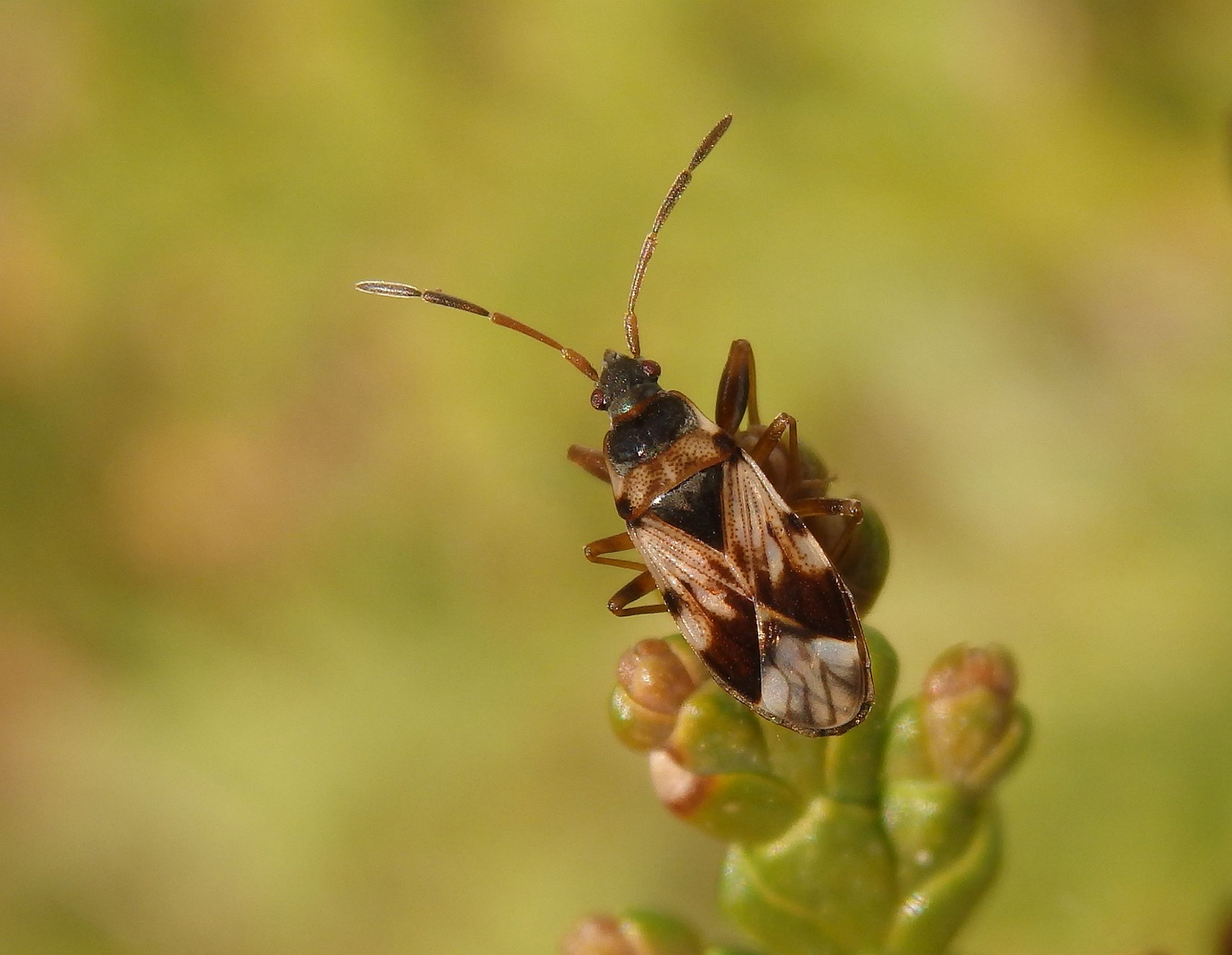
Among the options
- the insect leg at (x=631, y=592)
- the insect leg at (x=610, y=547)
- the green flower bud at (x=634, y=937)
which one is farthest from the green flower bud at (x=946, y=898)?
the insect leg at (x=610, y=547)

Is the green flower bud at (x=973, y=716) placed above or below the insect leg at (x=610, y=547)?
below

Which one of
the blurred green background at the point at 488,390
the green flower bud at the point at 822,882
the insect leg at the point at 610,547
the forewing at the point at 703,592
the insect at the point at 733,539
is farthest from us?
the blurred green background at the point at 488,390

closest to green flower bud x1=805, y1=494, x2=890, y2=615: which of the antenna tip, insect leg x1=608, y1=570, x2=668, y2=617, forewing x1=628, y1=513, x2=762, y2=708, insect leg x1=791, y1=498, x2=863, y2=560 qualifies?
insect leg x1=791, y1=498, x2=863, y2=560

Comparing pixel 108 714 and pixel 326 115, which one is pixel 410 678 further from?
pixel 326 115

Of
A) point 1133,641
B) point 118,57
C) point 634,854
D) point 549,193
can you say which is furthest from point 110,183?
point 1133,641

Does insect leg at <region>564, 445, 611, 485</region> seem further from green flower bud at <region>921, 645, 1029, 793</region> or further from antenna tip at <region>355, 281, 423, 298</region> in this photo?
green flower bud at <region>921, 645, 1029, 793</region>

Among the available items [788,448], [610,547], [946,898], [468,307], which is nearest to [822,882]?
[946,898]

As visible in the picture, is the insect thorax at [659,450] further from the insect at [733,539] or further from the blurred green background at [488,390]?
the blurred green background at [488,390]

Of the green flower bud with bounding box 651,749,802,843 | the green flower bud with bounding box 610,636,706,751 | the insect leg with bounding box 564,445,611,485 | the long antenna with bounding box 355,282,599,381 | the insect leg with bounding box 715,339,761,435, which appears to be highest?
the long antenna with bounding box 355,282,599,381
